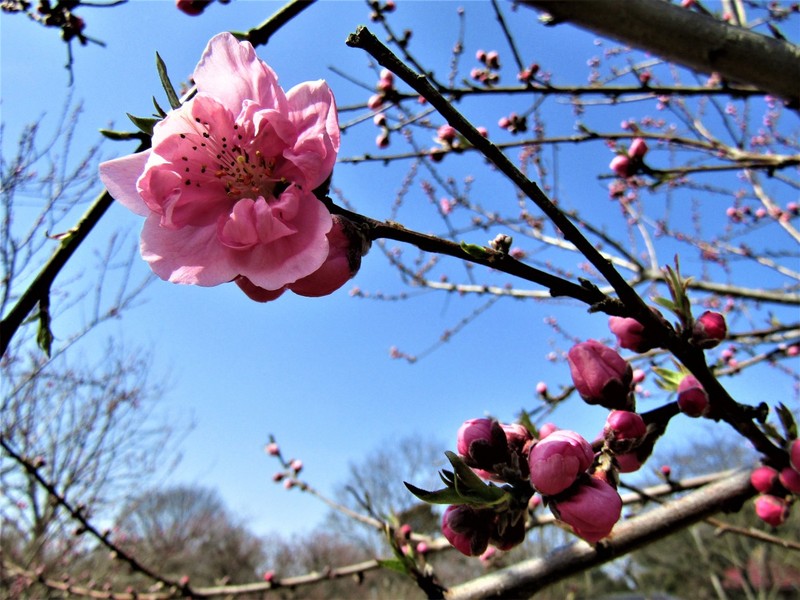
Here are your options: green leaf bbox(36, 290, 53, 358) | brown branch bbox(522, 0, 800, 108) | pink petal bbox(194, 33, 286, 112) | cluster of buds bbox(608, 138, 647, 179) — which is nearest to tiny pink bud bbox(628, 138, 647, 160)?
cluster of buds bbox(608, 138, 647, 179)

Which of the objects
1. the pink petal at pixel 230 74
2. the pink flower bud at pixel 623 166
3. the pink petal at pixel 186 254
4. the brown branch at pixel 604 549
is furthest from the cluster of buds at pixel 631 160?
the pink petal at pixel 186 254

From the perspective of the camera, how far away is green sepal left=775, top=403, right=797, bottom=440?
1.15 m

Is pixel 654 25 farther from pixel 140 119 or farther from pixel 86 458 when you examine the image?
pixel 86 458

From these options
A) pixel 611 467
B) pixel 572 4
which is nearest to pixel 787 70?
pixel 572 4

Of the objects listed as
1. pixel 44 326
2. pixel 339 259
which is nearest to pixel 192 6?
pixel 44 326

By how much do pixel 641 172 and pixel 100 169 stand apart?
7.09ft

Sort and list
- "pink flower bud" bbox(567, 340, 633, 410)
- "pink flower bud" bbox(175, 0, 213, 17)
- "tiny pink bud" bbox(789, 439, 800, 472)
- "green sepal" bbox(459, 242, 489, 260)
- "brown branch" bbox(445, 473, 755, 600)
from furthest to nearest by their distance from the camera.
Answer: "pink flower bud" bbox(175, 0, 213, 17) → "brown branch" bbox(445, 473, 755, 600) → "tiny pink bud" bbox(789, 439, 800, 472) → "pink flower bud" bbox(567, 340, 633, 410) → "green sepal" bbox(459, 242, 489, 260)

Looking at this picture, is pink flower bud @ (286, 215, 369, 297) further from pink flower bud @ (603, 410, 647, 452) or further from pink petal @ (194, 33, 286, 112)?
pink flower bud @ (603, 410, 647, 452)

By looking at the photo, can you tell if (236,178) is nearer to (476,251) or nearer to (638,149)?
(476,251)

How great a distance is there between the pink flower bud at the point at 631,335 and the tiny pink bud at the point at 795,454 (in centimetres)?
43

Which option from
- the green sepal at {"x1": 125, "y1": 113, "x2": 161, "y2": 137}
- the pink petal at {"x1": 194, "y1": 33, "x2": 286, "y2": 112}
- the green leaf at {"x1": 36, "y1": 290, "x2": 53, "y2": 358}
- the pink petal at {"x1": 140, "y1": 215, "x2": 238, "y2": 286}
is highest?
the green leaf at {"x1": 36, "y1": 290, "x2": 53, "y2": 358}

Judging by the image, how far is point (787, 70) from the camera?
1122mm

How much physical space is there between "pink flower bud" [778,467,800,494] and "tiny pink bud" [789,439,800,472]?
0.14ft

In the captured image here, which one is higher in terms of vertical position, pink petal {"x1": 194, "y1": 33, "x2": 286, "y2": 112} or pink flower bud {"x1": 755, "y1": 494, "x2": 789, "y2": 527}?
pink petal {"x1": 194, "y1": 33, "x2": 286, "y2": 112}
